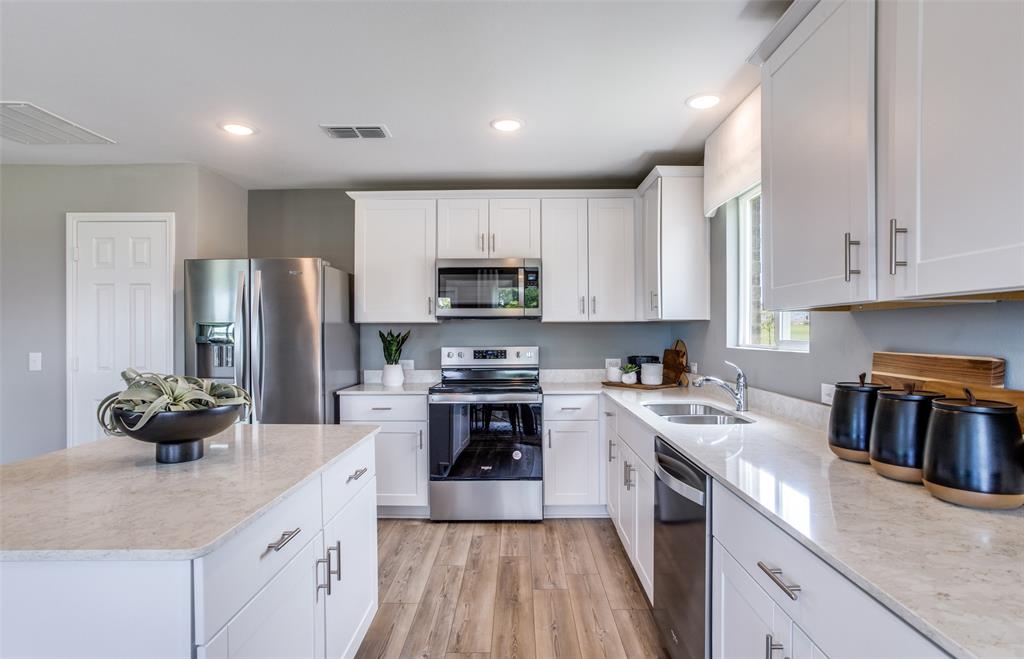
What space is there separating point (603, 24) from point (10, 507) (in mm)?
2187

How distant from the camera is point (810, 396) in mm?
2012

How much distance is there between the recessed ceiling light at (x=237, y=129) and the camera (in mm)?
2590

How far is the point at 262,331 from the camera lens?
3006 mm

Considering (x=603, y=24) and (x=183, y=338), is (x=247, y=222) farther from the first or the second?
(x=603, y=24)

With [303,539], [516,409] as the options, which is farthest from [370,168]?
[303,539]

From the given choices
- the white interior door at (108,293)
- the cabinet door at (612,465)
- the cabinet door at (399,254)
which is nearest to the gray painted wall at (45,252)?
the white interior door at (108,293)

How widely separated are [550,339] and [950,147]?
2914 millimetres

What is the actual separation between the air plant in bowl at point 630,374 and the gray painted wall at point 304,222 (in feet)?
7.62

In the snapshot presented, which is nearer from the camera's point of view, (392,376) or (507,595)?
(507,595)

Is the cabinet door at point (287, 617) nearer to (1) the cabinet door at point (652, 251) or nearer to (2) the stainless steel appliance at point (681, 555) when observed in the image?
(2) the stainless steel appliance at point (681, 555)

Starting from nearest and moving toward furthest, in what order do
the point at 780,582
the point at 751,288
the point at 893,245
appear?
the point at 780,582
the point at 893,245
the point at 751,288

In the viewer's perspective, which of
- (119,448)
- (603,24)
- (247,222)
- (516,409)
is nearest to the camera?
(119,448)

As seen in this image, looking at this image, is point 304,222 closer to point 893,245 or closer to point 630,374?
point 630,374

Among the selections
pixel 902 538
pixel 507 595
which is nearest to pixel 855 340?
pixel 902 538
